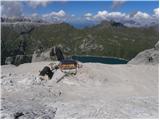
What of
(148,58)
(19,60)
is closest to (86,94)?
(148,58)

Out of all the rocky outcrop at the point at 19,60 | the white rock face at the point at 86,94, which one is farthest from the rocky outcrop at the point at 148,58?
the rocky outcrop at the point at 19,60

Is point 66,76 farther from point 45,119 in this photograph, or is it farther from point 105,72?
point 45,119

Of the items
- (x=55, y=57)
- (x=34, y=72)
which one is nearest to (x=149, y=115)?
(x=34, y=72)

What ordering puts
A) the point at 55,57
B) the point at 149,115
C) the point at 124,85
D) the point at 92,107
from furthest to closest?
the point at 55,57 → the point at 124,85 → the point at 92,107 → the point at 149,115

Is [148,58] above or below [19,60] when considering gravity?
above

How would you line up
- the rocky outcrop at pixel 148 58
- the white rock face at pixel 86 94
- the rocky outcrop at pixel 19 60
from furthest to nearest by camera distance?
the rocky outcrop at pixel 19 60, the rocky outcrop at pixel 148 58, the white rock face at pixel 86 94

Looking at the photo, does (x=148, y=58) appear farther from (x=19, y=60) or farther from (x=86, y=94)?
(x=19, y=60)

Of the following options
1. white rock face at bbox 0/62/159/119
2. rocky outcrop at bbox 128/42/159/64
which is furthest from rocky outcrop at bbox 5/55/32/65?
white rock face at bbox 0/62/159/119

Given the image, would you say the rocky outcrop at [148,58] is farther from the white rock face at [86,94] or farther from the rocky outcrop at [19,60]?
the rocky outcrop at [19,60]
